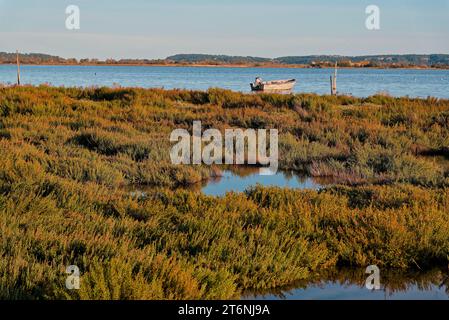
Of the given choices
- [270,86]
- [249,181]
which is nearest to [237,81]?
[270,86]

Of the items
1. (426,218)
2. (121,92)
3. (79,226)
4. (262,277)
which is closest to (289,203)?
(426,218)

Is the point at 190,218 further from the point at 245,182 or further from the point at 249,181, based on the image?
the point at 249,181

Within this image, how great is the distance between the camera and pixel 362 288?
657 cm

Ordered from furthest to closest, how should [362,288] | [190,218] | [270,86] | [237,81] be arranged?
[237,81] → [270,86] → [190,218] → [362,288]

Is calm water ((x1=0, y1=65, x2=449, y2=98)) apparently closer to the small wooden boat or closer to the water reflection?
the small wooden boat

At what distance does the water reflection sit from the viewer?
6.32 meters

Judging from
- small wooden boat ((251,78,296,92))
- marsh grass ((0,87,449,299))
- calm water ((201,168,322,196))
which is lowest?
calm water ((201,168,322,196))

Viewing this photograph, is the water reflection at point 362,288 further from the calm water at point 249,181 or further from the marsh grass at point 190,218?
the calm water at point 249,181

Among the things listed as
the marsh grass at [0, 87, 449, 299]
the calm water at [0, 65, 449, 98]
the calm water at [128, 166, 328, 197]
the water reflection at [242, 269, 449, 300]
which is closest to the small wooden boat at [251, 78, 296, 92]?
the calm water at [0, 65, 449, 98]

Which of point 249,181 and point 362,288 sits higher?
point 249,181

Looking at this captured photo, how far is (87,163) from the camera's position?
1195 centimetres

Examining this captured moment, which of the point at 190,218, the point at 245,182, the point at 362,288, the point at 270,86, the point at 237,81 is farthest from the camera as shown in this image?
the point at 237,81
